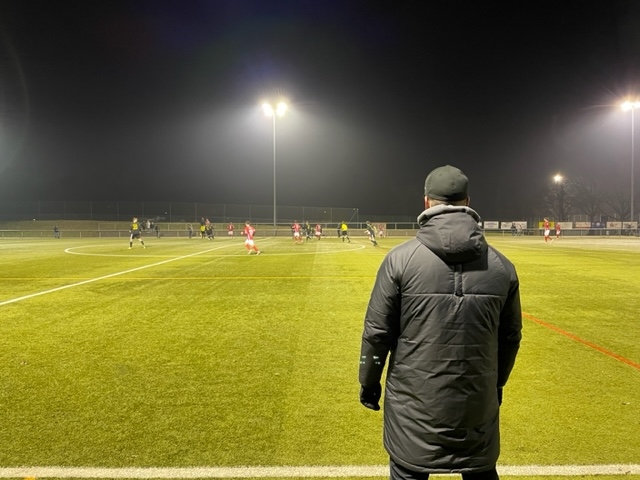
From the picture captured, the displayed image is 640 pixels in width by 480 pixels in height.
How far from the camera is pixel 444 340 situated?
2.00m

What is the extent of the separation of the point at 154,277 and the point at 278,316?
6398mm

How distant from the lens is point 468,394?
1998 mm

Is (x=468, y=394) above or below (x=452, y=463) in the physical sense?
above

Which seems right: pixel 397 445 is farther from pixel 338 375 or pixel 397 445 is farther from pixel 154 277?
pixel 154 277

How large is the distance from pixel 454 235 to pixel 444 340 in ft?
1.64

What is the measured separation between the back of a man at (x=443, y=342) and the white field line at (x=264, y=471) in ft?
2.81

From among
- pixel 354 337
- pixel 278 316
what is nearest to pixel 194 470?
pixel 354 337

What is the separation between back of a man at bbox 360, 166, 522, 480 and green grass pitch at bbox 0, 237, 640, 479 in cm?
111

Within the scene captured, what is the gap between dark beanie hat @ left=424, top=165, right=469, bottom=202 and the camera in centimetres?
212

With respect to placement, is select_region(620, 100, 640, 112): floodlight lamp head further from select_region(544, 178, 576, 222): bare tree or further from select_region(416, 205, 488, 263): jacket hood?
select_region(416, 205, 488, 263): jacket hood

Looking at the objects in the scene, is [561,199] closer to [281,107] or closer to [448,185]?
[281,107]

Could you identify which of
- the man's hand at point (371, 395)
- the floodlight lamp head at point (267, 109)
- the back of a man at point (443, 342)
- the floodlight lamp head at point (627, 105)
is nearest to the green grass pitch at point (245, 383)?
the man's hand at point (371, 395)

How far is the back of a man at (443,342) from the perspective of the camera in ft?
6.47

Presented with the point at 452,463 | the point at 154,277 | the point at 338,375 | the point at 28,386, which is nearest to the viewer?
the point at 452,463
